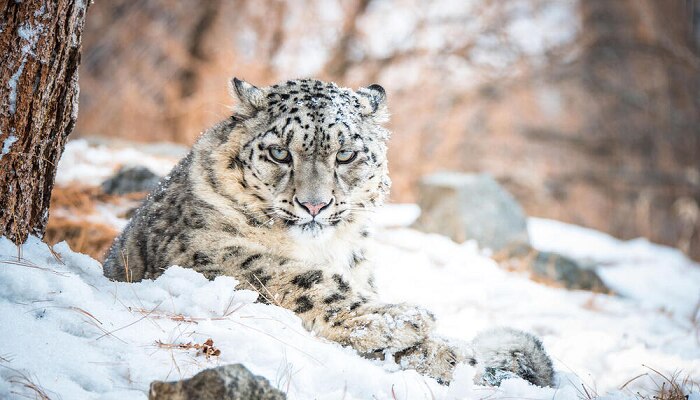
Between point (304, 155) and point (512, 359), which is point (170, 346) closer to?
point (304, 155)

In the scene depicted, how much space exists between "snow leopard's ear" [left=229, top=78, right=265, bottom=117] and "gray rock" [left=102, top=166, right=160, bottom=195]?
417cm

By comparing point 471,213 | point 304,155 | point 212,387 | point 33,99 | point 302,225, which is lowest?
point 212,387

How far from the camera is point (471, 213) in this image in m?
11.2

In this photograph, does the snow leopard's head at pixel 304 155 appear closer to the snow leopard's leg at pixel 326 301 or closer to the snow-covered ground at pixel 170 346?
the snow leopard's leg at pixel 326 301

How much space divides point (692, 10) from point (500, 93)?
9828 millimetres

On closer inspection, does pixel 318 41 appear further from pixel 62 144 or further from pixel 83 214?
pixel 62 144

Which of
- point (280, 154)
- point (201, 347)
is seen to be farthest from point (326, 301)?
point (280, 154)

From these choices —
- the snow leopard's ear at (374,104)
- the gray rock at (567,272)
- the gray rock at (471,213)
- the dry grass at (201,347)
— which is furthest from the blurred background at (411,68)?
the dry grass at (201,347)

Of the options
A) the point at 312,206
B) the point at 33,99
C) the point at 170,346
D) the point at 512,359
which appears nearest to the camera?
the point at 170,346

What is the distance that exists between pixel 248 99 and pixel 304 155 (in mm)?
642

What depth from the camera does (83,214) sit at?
25.6ft

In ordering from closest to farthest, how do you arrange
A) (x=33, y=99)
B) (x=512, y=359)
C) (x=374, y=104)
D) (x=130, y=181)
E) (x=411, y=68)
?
(x=33, y=99) → (x=512, y=359) → (x=374, y=104) → (x=130, y=181) → (x=411, y=68)

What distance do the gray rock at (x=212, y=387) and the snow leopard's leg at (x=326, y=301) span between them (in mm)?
1043

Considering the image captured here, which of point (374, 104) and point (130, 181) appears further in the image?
point (130, 181)
